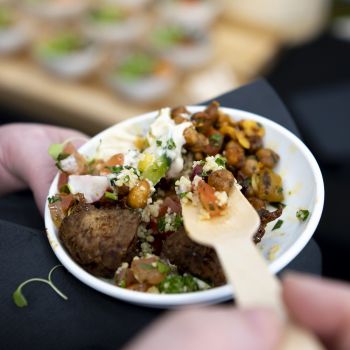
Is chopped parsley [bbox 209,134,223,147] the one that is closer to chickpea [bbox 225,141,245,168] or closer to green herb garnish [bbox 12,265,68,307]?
chickpea [bbox 225,141,245,168]

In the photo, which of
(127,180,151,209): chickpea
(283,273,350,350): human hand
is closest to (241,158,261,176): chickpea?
(127,180,151,209): chickpea

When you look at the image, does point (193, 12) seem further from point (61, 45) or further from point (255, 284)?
point (255, 284)

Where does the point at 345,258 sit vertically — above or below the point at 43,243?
below

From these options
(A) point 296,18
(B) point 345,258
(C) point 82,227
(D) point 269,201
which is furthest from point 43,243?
(A) point 296,18

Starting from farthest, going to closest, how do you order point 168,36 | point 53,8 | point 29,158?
point 53,8 < point 168,36 < point 29,158

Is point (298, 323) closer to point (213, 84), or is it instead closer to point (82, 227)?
point (82, 227)

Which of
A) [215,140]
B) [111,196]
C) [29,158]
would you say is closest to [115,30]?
[29,158]
